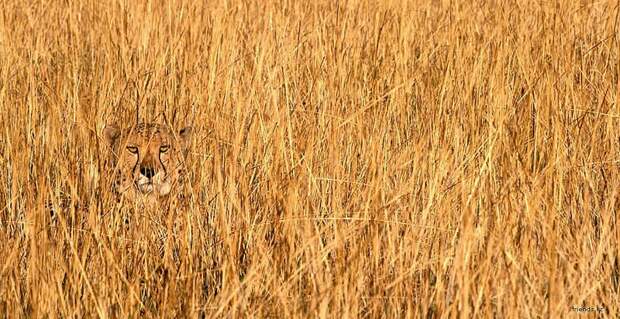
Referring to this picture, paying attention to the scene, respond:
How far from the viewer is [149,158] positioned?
309cm

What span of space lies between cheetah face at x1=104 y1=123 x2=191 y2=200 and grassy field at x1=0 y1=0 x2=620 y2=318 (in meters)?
0.08

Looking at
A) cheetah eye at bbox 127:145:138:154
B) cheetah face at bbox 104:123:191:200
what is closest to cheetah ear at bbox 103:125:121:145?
cheetah face at bbox 104:123:191:200

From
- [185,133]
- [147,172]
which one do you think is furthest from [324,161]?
[147,172]

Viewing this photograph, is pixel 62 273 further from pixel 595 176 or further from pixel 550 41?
pixel 550 41

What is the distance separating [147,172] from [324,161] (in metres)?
0.67

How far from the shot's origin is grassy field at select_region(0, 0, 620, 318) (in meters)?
1.99

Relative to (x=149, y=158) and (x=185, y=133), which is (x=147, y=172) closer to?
(x=149, y=158)

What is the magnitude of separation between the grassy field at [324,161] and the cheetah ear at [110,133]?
0.04m

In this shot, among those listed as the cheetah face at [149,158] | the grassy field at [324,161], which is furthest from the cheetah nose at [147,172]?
the grassy field at [324,161]

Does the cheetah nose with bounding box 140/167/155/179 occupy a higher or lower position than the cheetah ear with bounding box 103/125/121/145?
lower

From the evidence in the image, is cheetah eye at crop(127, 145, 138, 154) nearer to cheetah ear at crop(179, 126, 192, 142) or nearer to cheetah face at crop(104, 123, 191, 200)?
cheetah face at crop(104, 123, 191, 200)

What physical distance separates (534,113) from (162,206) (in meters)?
1.22

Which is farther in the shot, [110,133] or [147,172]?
[147,172]

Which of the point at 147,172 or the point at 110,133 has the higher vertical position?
the point at 110,133
